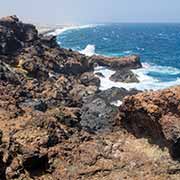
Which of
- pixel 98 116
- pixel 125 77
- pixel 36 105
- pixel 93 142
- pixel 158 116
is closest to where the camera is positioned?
pixel 158 116

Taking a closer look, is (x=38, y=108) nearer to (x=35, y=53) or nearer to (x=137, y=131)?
(x=137, y=131)

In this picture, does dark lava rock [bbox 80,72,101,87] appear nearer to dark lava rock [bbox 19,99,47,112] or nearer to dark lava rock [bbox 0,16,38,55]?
dark lava rock [bbox 0,16,38,55]

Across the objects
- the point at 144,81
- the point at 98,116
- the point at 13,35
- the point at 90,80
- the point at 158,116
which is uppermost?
the point at 158,116

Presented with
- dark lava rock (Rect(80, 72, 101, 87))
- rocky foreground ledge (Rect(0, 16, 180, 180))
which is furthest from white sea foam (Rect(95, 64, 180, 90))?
rocky foreground ledge (Rect(0, 16, 180, 180))

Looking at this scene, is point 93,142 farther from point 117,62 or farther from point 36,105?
point 117,62

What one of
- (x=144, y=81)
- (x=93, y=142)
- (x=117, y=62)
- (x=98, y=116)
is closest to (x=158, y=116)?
(x=93, y=142)

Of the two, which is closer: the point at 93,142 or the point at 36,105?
the point at 93,142

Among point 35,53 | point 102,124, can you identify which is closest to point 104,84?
point 35,53

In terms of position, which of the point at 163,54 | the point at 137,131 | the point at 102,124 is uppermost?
the point at 137,131

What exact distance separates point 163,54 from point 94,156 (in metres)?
70.5

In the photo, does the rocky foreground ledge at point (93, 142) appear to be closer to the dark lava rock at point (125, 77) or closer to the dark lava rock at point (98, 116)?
the dark lava rock at point (98, 116)

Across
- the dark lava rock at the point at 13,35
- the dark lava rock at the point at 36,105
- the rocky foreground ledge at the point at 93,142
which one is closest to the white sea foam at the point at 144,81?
the dark lava rock at the point at 13,35

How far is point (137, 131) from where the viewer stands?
16062 mm

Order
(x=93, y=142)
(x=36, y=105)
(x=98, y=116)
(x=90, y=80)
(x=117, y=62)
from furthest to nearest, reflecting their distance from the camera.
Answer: (x=117, y=62)
(x=90, y=80)
(x=98, y=116)
(x=36, y=105)
(x=93, y=142)
